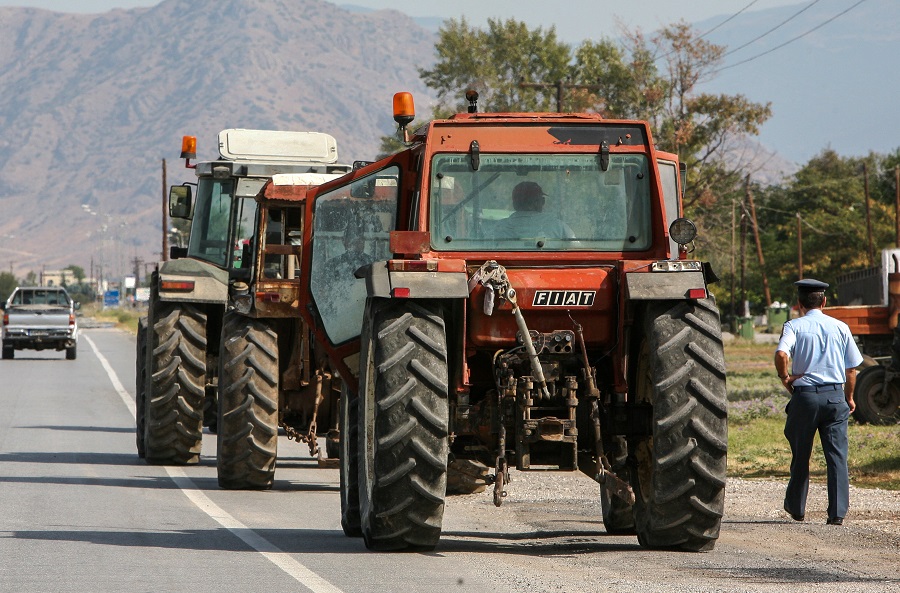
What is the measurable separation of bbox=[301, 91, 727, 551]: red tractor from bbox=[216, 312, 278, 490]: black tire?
10.6 feet

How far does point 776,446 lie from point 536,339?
34.8 feet

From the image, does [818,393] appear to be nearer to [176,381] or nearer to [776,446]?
[176,381]

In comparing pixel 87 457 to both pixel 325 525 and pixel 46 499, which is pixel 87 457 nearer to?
pixel 46 499

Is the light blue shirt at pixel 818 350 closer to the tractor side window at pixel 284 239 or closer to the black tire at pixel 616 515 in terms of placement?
the black tire at pixel 616 515

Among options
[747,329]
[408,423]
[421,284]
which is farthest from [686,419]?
[747,329]

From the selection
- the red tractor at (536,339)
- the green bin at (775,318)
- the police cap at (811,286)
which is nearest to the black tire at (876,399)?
the police cap at (811,286)

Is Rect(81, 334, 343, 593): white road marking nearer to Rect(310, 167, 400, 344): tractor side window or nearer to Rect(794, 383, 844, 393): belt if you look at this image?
Rect(310, 167, 400, 344): tractor side window

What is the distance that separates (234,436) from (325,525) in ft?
8.41

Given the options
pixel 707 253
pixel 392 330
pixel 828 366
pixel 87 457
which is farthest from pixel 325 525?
pixel 707 253

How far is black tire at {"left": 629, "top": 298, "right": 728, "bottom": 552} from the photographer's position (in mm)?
9820

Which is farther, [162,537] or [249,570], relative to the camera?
[162,537]

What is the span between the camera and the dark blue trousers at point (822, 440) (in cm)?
1209

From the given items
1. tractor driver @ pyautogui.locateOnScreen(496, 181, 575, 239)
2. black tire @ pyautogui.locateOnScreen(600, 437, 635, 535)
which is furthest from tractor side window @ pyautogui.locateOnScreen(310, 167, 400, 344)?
black tire @ pyautogui.locateOnScreen(600, 437, 635, 535)

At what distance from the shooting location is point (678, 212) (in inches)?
588
